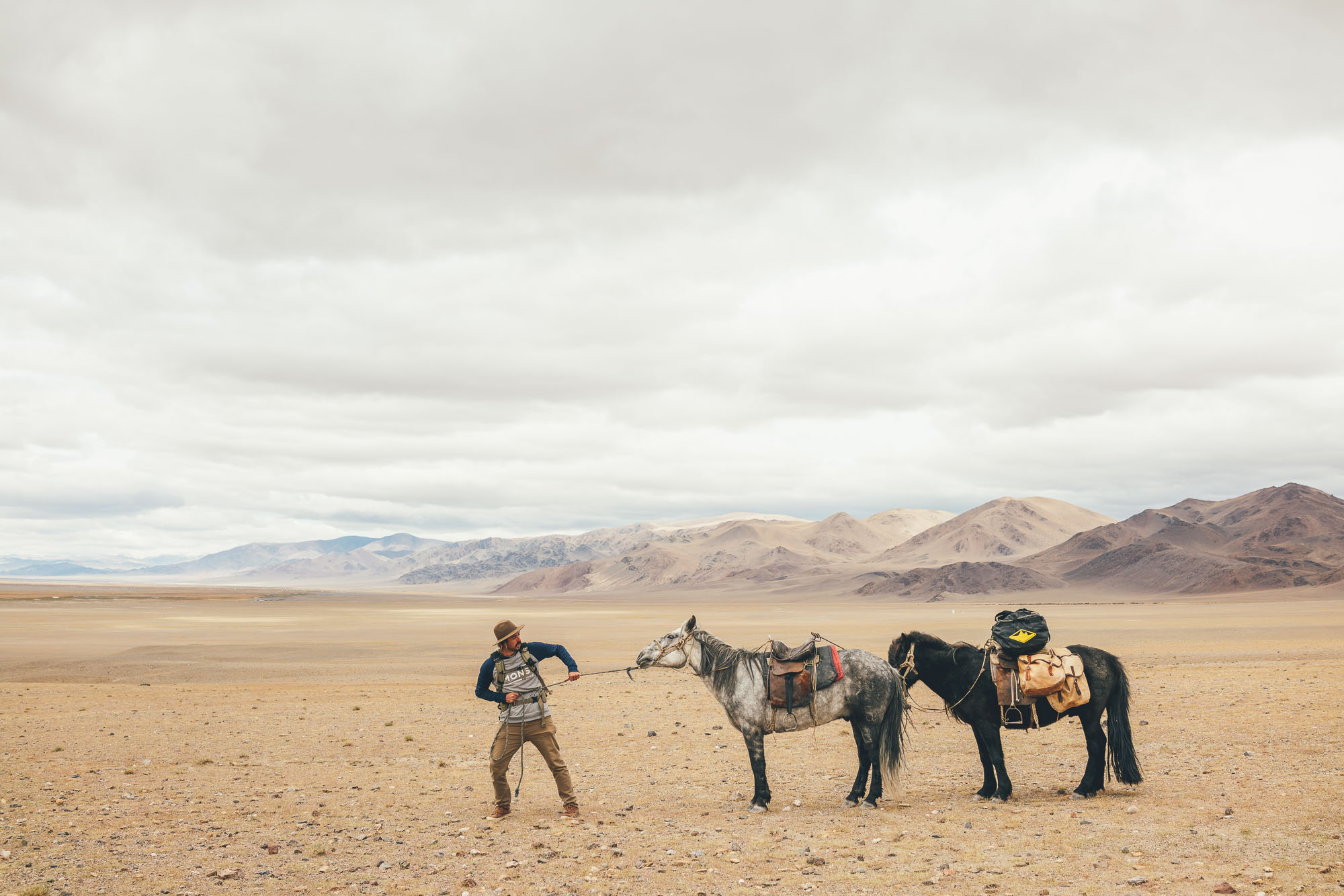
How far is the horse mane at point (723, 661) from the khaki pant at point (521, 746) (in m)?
1.98

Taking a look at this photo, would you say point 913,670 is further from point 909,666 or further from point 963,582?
point 963,582

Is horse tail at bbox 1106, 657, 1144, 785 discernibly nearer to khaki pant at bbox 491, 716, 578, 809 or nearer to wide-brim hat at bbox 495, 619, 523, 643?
khaki pant at bbox 491, 716, 578, 809

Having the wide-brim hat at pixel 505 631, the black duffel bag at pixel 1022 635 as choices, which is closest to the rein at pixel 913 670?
the black duffel bag at pixel 1022 635

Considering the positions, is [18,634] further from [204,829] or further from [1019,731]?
[1019,731]

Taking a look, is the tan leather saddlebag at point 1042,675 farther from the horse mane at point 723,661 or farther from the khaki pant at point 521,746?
the khaki pant at point 521,746

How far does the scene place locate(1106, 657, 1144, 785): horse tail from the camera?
994cm

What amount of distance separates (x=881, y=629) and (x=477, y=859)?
48.6 metres

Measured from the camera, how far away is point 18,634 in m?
46.7

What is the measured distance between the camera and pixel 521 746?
9.91 m

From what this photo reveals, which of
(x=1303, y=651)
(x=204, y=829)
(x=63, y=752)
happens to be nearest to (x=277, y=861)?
(x=204, y=829)

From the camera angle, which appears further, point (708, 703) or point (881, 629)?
point (881, 629)

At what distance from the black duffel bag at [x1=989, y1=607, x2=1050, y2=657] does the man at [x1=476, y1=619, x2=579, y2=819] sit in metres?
5.04

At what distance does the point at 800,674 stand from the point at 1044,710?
285 centimetres

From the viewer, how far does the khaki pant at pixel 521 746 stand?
9805mm
